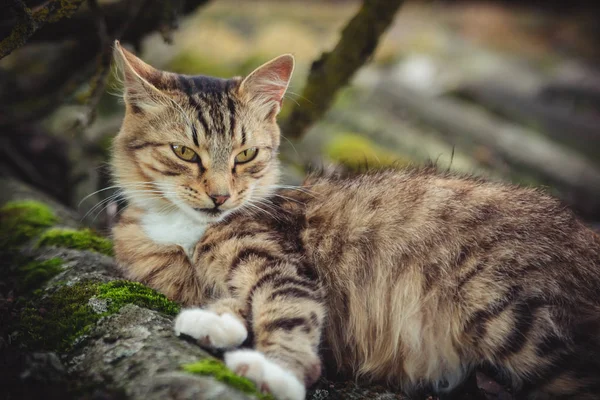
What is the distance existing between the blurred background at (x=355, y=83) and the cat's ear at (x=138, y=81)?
430 mm

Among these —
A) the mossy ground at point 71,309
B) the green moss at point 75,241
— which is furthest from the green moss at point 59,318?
the green moss at point 75,241

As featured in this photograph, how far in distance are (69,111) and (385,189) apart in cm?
475

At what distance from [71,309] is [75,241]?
3.06 feet

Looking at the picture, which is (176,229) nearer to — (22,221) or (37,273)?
(37,273)

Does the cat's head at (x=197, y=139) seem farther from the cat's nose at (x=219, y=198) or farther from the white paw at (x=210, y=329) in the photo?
the white paw at (x=210, y=329)

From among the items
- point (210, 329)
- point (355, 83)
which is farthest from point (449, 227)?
point (355, 83)

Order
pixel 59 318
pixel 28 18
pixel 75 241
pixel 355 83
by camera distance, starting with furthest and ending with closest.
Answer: pixel 355 83 < pixel 75 241 < pixel 28 18 < pixel 59 318

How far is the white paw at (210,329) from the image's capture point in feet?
8.05

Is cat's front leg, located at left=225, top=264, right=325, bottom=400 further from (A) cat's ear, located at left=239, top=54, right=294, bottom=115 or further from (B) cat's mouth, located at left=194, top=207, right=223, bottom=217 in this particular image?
(A) cat's ear, located at left=239, top=54, right=294, bottom=115

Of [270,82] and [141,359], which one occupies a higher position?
[270,82]

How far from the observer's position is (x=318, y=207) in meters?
3.22

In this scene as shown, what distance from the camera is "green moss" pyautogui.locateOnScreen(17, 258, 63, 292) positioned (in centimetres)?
316

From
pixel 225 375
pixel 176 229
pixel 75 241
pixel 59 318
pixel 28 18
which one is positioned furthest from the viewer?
pixel 75 241

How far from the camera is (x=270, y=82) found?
3.37m
